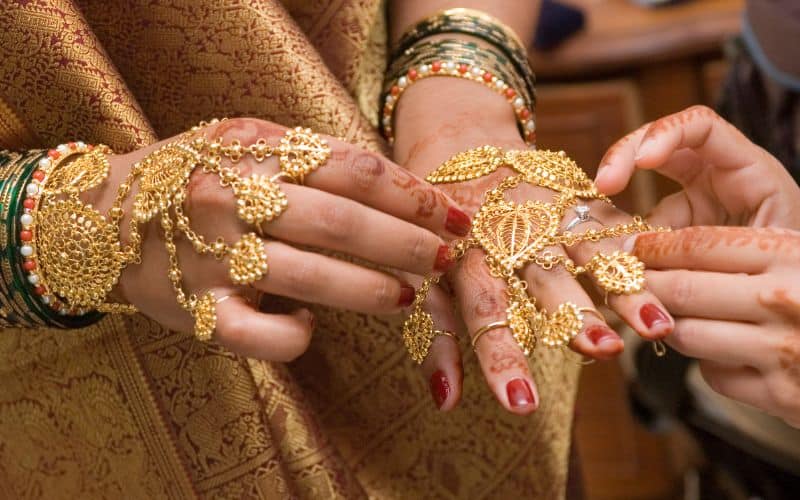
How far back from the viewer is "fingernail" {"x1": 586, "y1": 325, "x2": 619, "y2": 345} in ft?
1.86

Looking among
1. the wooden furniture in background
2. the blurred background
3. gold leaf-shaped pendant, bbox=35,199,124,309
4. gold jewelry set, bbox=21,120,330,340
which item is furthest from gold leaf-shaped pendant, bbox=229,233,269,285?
the wooden furniture in background

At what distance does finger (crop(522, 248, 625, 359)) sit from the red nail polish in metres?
0.03

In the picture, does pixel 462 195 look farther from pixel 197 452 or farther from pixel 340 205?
pixel 197 452

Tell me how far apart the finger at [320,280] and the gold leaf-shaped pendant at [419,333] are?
0.08 metres

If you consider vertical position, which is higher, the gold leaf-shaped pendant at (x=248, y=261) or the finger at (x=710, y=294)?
the gold leaf-shaped pendant at (x=248, y=261)

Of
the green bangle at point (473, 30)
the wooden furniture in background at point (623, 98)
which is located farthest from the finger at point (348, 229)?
the wooden furniture in background at point (623, 98)

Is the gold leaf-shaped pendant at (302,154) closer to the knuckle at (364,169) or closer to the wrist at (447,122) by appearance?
the knuckle at (364,169)

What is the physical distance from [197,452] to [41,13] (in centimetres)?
38

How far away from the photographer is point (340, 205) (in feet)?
1.77

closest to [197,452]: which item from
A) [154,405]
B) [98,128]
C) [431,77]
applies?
[154,405]

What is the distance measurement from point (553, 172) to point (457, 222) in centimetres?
15

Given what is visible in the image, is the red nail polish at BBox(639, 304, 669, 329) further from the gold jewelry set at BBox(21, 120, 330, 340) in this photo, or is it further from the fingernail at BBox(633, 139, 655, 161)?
the gold jewelry set at BBox(21, 120, 330, 340)

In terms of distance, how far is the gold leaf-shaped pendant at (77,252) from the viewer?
0.60 m

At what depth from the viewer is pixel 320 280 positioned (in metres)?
0.54
